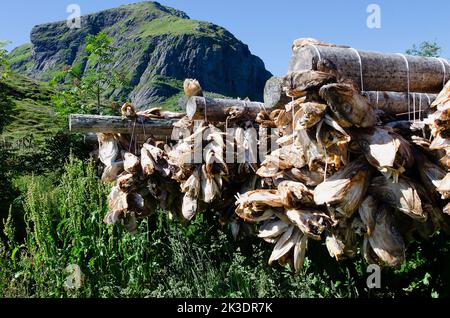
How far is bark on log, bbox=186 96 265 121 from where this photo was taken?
382cm

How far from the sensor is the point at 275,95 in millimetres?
3107

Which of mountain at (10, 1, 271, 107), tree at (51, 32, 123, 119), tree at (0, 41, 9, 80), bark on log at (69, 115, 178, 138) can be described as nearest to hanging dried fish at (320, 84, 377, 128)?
bark on log at (69, 115, 178, 138)

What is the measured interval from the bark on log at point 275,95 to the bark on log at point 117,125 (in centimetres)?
160

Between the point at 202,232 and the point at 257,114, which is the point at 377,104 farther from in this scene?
the point at 202,232

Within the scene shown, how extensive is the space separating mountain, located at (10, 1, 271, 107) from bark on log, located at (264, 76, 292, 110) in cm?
10549

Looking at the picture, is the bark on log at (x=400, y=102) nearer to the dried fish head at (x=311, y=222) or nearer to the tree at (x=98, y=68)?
the dried fish head at (x=311, y=222)

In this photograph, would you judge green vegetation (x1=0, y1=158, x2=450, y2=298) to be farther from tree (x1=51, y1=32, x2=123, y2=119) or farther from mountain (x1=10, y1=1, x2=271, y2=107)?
mountain (x1=10, y1=1, x2=271, y2=107)

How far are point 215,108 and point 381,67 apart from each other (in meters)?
1.44

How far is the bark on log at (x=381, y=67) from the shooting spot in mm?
2678

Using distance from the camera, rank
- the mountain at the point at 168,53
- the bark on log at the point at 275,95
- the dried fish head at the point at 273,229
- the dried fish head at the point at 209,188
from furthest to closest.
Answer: the mountain at the point at 168,53
the dried fish head at the point at 209,188
the bark on log at the point at 275,95
the dried fish head at the point at 273,229

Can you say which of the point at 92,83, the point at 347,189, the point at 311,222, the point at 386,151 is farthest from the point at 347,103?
the point at 92,83

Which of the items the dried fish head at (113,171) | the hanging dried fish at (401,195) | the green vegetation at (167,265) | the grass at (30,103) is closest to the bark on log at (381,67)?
the hanging dried fish at (401,195)
